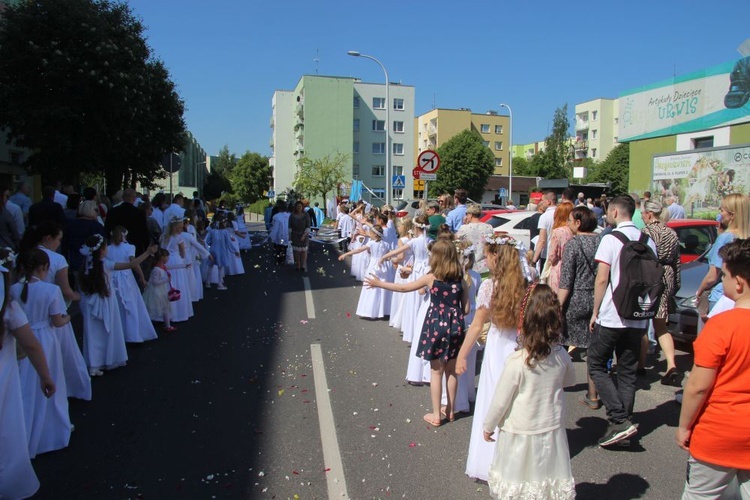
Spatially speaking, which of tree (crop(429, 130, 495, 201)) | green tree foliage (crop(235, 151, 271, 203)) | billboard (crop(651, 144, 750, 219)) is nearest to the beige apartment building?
tree (crop(429, 130, 495, 201))

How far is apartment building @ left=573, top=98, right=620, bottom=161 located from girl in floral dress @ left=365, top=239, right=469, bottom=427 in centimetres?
8905

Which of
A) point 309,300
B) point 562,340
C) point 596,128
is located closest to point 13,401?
point 562,340

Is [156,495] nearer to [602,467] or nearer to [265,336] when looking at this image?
[602,467]

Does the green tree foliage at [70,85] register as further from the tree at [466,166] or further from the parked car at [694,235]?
the tree at [466,166]

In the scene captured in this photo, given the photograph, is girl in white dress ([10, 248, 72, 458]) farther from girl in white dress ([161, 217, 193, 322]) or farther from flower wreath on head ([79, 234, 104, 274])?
girl in white dress ([161, 217, 193, 322])

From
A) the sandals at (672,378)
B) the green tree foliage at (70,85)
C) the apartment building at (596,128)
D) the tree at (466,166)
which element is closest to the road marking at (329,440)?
the sandals at (672,378)

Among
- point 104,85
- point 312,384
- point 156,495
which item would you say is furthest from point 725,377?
point 104,85

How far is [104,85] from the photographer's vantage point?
55.5 feet

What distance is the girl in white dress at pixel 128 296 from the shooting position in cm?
763

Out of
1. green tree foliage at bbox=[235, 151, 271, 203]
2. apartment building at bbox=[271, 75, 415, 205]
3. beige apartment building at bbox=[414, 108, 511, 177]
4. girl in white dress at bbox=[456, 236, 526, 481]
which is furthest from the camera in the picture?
beige apartment building at bbox=[414, 108, 511, 177]

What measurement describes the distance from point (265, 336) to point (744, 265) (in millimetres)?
6979

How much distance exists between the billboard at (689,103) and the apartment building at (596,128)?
186 ft

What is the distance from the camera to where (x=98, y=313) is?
6867mm

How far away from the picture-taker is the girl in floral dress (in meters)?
5.25
